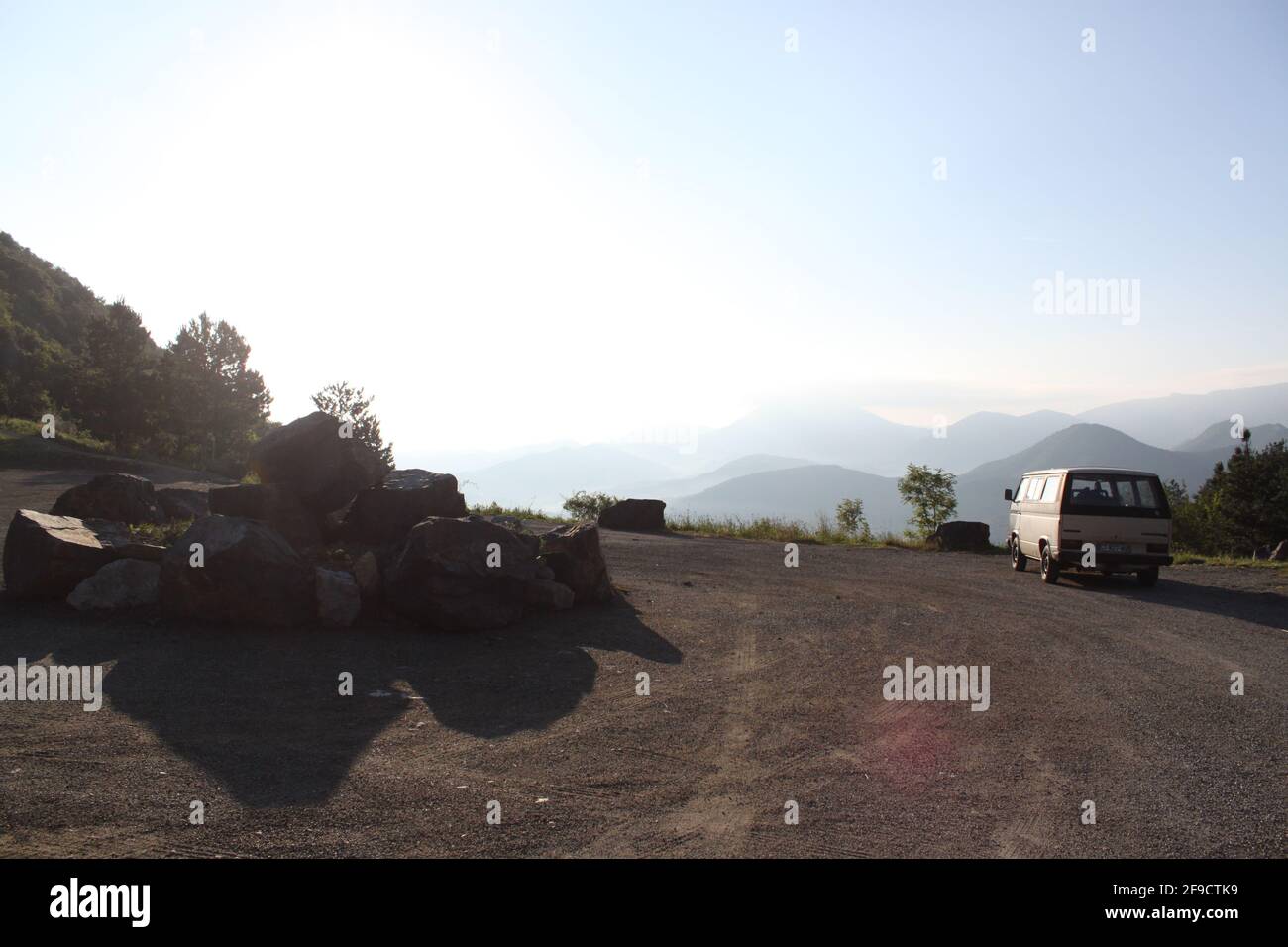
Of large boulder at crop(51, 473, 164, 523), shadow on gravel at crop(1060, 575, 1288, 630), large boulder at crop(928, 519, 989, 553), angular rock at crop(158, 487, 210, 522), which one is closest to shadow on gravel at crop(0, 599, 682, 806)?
large boulder at crop(51, 473, 164, 523)

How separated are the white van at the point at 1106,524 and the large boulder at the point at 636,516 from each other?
12895mm

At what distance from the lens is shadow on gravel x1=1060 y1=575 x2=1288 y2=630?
12.8 m

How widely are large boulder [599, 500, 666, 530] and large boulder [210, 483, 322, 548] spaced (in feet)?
50.3

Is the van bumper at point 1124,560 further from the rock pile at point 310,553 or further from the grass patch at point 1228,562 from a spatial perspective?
the rock pile at point 310,553

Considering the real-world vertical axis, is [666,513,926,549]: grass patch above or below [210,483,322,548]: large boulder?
below

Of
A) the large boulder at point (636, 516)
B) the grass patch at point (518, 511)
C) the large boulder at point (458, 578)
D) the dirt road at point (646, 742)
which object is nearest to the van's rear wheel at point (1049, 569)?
the dirt road at point (646, 742)

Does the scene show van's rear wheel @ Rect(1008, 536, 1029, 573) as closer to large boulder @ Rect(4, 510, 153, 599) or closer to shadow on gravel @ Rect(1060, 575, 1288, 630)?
shadow on gravel @ Rect(1060, 575, 1288, 630)

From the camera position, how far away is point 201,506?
14.9 meters

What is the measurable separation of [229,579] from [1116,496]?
15656 millimetres

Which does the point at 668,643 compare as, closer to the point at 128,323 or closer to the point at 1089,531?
the point at 1089,531

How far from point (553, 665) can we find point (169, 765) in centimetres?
396

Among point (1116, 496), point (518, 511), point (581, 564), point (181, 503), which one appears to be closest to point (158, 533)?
point (181, 503)

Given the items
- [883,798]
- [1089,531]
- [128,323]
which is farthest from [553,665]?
[128,323]

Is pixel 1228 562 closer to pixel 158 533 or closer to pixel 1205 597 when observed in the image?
pixel 1205 597
